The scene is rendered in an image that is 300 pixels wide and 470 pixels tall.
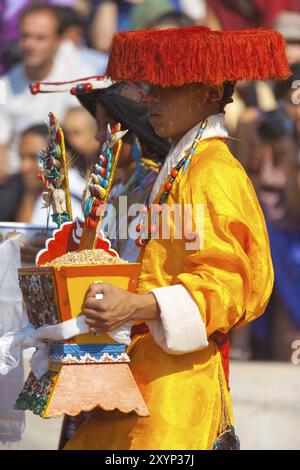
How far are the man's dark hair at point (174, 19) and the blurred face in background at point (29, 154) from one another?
0.91 meters

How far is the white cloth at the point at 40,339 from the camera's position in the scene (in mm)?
3125

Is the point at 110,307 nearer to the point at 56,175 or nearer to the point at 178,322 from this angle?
the point at 178,322

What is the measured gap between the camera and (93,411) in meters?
3.37

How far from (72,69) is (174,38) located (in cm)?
355

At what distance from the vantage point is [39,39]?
6.95m

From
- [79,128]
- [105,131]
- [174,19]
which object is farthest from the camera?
[174,19]

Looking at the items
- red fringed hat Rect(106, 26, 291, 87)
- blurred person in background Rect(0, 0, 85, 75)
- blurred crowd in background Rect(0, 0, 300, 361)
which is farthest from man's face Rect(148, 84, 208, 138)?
blurred person in background Rect(0, 0, 85, 75)

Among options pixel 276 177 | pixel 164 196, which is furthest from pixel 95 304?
pixel 276 177

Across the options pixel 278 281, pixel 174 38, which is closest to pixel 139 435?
pixel 174 38

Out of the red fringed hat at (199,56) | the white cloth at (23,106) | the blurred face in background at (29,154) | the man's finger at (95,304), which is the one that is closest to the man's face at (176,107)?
the red fringed hat at (199,56)

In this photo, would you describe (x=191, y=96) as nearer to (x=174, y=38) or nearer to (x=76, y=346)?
(x=174, y=38)

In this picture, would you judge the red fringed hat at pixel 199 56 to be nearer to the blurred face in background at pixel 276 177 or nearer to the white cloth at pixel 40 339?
the white cloth at pixel 40 339

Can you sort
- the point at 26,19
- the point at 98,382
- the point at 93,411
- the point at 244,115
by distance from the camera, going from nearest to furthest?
the point at 98,382, the point at 93,411, the point at 244,115, the point at 26,19

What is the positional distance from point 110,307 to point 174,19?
12.7ft
